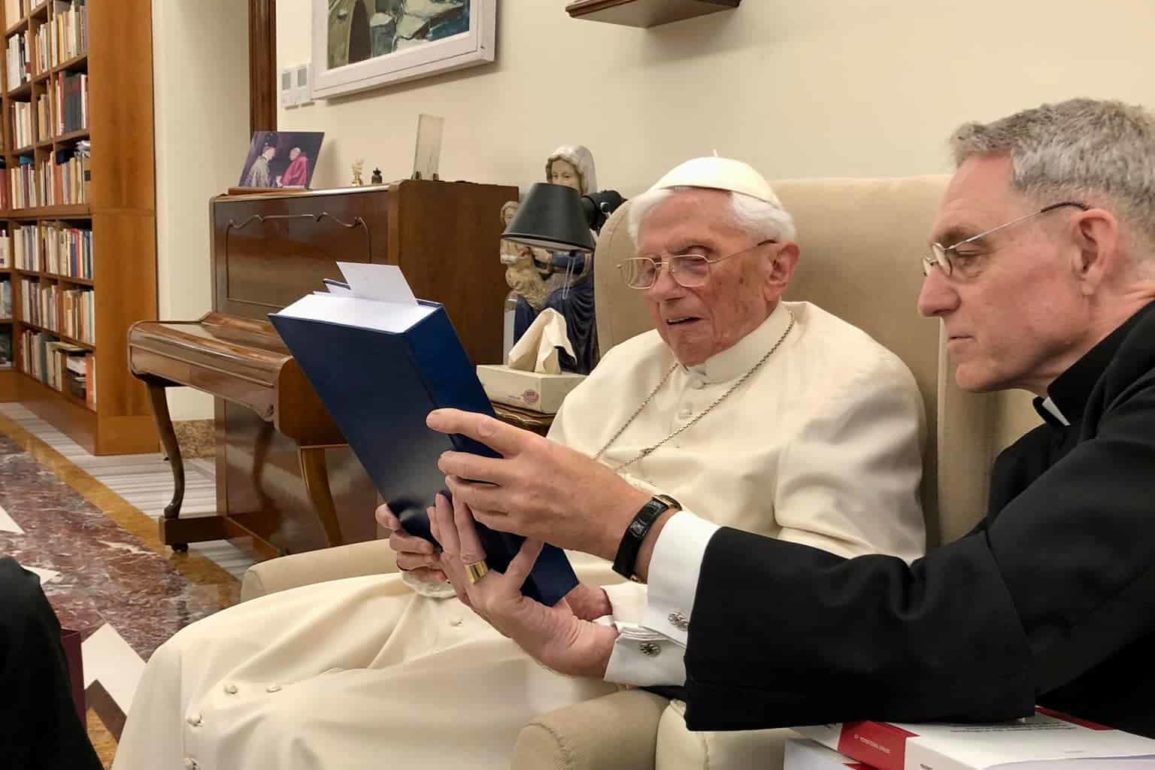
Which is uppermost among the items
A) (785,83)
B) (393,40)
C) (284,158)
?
(393,40)

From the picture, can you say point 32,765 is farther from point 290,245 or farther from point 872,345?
point 290,245

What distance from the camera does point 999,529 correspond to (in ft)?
2.93

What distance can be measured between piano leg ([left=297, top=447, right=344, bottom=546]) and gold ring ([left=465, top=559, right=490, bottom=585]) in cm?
174

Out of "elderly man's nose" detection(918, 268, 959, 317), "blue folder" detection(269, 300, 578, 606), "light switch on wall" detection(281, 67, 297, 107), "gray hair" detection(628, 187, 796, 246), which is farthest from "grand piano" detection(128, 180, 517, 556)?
"elderly man's nose" detection(918, 268, 959, 317)

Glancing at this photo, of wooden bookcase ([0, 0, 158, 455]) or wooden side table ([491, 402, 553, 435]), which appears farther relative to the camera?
wooden bookcase ([0, 0, 158, 455])

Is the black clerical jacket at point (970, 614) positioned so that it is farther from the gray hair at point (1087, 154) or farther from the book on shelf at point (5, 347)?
the book on shelf at point (5, 347)

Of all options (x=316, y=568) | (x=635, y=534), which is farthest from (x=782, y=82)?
(x=635, y=534)

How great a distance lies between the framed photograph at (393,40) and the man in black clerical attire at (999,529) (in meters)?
2.23

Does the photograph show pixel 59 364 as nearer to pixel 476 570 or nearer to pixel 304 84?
pixel 304 84

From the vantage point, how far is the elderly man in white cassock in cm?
133

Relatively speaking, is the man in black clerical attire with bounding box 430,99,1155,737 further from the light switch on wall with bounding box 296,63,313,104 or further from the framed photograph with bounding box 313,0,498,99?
the light switch on wall with bounding box 296,63,313,104

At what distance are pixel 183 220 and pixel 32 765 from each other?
4.96 meters

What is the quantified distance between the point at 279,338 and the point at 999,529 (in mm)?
2644

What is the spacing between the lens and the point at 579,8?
242 centimetres
